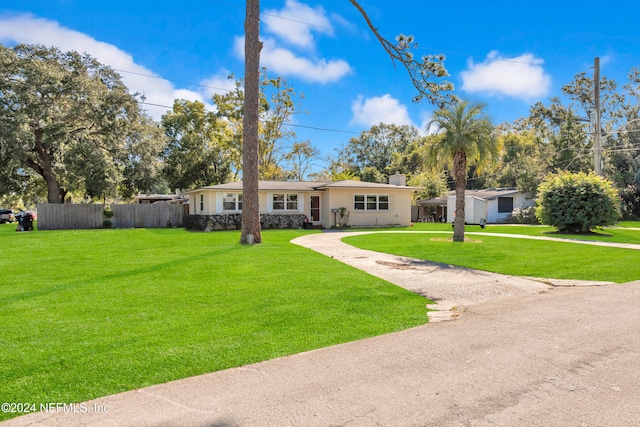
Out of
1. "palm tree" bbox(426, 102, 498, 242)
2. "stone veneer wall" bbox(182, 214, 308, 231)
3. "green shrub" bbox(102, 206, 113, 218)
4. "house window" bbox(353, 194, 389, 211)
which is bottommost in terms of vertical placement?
"stone veneer wall" bbox(182, 214, 308, 231)

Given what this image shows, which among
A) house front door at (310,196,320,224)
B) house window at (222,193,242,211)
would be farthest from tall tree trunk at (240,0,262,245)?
house front door at (310,196,320,224)

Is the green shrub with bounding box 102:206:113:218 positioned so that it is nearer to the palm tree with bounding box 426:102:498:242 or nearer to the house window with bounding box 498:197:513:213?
the palm tree with bounding box 426:102:498:242

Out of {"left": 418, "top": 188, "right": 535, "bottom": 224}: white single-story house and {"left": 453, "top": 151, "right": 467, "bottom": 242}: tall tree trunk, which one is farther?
{"left": 418, "top": 188, "right": 535, "bottom": 224}: white single-story house

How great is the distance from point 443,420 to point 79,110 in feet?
101

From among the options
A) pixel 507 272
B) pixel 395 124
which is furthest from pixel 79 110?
pixel 395 124

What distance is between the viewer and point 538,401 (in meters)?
3.10

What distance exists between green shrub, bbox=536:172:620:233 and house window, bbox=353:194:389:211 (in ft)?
32.8

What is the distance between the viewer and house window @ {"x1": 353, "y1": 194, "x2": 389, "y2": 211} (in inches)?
1019

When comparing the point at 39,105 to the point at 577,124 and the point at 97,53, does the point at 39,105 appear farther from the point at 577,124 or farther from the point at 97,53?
the point at 577,124

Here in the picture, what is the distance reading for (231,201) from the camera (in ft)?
79.6

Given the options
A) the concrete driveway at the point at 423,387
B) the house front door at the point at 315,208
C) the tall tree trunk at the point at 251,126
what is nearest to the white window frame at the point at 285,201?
the house front door at the point at 315,208

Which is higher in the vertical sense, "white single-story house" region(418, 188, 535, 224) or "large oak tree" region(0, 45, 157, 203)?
"large oak tree" region(0, 45, 157, 203)

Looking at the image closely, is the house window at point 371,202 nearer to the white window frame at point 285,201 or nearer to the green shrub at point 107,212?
the white window frame at point 285,201

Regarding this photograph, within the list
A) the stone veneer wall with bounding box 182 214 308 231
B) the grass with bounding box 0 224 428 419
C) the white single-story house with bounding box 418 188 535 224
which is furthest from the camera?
the white single-story house with bounding box 418 188 535 224
